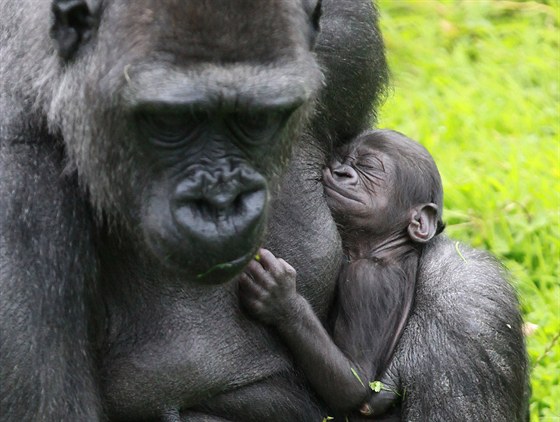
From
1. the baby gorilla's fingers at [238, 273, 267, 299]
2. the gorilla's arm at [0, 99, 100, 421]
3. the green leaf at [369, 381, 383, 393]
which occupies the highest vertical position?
the gorilla's arm at [0, 99, 100, 421]

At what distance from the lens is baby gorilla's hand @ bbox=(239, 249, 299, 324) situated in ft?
16.8

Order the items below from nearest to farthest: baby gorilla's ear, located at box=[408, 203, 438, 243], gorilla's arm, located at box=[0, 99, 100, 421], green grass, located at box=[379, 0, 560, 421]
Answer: gorilla's arm, located at box=[0, 99, 100, 421]
baby gorilla's ear, located at box=[408, 203, 438, 243]
green grass, located at box=[379, 0, 560, 421]

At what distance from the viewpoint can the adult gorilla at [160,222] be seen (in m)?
4.25

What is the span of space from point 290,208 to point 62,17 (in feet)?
4.87

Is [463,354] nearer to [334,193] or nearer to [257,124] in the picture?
[334,193]

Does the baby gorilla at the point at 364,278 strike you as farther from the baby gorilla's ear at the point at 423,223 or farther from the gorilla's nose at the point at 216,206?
the gorilla's nose at the point at 216,206

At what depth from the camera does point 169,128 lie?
430 centimetres

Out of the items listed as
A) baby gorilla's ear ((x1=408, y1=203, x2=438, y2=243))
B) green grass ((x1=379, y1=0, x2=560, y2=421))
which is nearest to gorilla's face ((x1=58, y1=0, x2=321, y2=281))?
baby gorilla's ear ((x1=408, y1=203, x2=438, y2=243))

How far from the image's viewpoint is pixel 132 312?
16.1 ft

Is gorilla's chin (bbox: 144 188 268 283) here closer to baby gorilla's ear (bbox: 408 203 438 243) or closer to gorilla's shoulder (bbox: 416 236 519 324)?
gorilla's shoulder (bbox: 416 236 519 324)

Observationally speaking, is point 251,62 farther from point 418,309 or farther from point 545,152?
point 545,152

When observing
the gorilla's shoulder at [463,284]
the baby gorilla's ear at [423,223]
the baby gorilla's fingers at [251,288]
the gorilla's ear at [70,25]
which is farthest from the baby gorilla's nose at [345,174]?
the gorilla's ear at [70,25]

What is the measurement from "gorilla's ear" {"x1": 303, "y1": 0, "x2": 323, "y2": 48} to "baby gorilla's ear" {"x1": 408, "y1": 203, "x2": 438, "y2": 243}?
1334 millimetres

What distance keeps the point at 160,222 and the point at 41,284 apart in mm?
521
